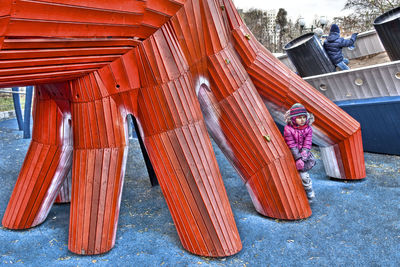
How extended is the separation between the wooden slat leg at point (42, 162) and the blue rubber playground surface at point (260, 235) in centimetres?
22

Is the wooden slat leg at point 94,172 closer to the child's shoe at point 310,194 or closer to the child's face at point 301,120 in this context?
the child's face at point 301,120

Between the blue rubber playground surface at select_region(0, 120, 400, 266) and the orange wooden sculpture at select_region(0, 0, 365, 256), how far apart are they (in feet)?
0.52

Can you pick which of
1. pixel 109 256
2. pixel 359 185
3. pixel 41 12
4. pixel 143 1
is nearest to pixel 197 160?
pixel 109 256

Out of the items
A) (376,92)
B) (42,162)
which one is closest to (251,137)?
(42,162)

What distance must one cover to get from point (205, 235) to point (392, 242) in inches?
73.5

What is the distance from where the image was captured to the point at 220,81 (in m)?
3.81

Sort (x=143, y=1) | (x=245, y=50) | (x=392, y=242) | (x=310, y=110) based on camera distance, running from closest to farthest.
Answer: (x=143, y=1), (x=392, y=242), (x=245, y=50), (x=310, y=110)

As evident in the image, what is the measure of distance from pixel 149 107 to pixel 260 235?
176cm

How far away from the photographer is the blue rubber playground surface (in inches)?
126

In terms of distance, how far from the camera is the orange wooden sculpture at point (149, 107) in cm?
264

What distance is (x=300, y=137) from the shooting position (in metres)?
4.28

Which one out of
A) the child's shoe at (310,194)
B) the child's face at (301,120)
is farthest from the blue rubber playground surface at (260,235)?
the child's face at (301,120)

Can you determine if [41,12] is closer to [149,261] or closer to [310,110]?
[149,261]

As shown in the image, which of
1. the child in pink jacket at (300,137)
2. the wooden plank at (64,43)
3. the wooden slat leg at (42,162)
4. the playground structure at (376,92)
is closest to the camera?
the wooden plank at (64,43)
